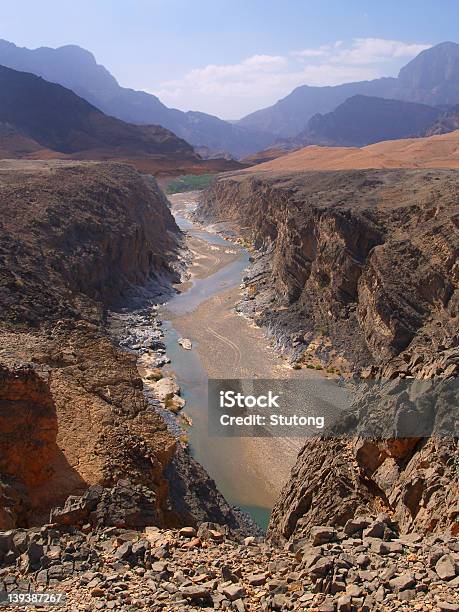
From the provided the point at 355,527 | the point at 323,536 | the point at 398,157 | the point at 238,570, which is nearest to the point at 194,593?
the point at 238,570

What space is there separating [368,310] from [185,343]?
11.8 m

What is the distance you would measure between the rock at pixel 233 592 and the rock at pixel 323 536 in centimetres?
206

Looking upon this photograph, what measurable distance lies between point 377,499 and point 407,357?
5.34 meters

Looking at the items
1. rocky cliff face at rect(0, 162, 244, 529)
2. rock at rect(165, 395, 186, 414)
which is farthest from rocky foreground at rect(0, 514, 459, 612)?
rock at rect(165, 395, 186, 414)

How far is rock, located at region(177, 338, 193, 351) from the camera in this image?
3712 cm

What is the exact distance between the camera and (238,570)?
10352 millimetres

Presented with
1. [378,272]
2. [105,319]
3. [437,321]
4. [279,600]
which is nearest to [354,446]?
[279,600]

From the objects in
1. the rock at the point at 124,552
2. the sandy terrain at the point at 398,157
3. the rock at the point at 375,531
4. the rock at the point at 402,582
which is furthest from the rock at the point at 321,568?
the sandy terrain at the point at 398,157

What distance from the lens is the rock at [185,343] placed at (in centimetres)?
3712

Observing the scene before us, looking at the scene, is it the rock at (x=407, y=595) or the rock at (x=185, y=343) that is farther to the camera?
the rock at (x=185, y=343)

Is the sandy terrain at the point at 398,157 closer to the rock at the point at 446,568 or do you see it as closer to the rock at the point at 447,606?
the rock at the point at 446,568

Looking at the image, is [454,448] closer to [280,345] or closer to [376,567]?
[376,567]

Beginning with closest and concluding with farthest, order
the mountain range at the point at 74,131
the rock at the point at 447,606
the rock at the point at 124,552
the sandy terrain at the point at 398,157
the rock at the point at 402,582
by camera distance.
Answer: the rock at the point at 447,606 < the rock at the point at 402,582 < the rock at the point at 124,552 < the sandy terrain at the point at 398,157 < the mountain range at the point at 74,131

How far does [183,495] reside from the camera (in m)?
18.1
